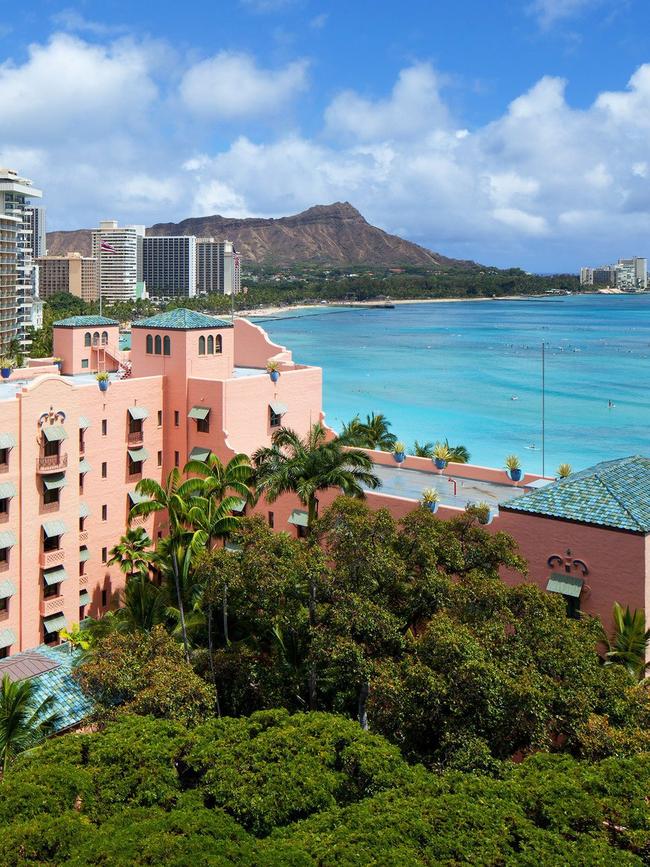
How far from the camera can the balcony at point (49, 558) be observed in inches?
1057

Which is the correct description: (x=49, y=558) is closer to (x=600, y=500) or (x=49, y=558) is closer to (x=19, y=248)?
(x=600, y=500)

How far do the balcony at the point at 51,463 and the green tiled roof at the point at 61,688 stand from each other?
5.62 metres

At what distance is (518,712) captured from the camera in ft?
44.6

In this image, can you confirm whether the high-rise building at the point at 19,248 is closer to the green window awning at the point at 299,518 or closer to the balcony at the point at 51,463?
the balcony at the point at 51,463

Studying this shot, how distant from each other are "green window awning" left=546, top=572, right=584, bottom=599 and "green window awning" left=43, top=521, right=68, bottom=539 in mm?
14995

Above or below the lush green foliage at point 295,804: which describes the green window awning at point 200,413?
above

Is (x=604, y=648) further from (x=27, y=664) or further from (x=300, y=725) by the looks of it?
(x=27, y=664)

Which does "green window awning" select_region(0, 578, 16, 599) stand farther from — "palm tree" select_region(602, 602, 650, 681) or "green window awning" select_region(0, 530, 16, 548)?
"palm tree" select_region(602, 602, 650, 681)

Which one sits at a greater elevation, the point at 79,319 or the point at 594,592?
the point at 79,319

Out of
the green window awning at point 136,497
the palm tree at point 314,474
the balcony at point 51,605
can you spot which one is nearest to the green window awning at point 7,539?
the balcony at point 51,605

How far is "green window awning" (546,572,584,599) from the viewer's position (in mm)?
18453

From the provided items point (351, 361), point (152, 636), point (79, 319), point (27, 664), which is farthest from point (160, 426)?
point (351, 361)

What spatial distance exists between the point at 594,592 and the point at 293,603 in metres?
6.50

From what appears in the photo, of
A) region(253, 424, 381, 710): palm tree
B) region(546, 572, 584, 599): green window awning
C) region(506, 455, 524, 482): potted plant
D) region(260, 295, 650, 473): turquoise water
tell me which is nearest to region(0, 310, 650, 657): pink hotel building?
region(546, 572, 584, 599): green window awning
